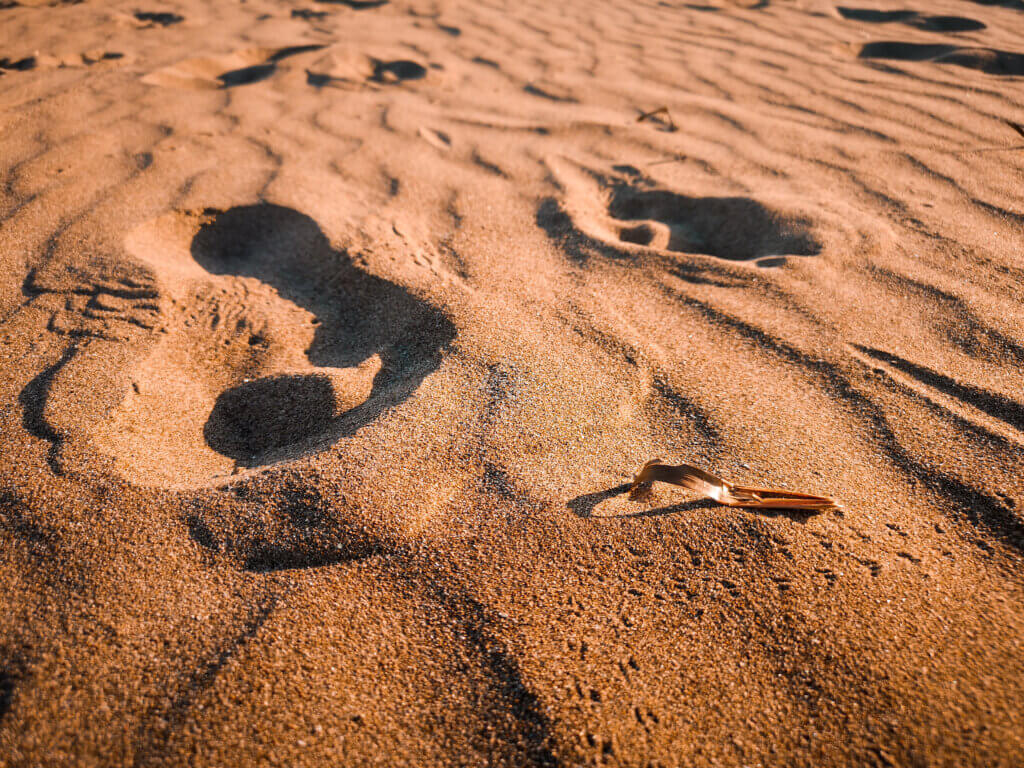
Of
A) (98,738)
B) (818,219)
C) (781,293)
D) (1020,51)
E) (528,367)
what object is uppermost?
(1020,51)

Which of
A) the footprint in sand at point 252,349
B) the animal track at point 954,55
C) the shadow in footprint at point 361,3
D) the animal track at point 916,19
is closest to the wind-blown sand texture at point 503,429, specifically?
the footprint in sand at point 252,349

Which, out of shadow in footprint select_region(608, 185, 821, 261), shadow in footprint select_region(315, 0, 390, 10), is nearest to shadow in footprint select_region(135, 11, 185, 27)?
shadow in footprint select_region(315, 0, 390, 10)

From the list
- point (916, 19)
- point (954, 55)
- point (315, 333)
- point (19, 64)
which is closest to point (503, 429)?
point (315, 333)

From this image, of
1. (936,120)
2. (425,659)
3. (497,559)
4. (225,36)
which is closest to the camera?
(425,659)

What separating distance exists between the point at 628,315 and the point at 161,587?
1.16 meters

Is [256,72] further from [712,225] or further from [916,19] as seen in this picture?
[916,19]

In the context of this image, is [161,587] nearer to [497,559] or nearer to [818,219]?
[497,559]

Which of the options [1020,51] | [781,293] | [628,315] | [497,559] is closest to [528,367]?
[628,315]

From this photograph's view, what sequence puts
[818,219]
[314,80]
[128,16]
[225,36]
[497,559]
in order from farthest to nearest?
[128,16] < [225,36] < [314,80] < [818,219] < [497,559]

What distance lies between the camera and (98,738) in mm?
764

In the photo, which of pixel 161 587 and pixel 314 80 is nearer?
pixel 161 587

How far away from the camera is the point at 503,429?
1213mm

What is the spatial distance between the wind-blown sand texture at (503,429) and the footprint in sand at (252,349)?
1 centimetres

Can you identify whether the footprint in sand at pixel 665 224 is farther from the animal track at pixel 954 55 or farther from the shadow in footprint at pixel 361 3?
the shadow in footprint at pixel 361 3
